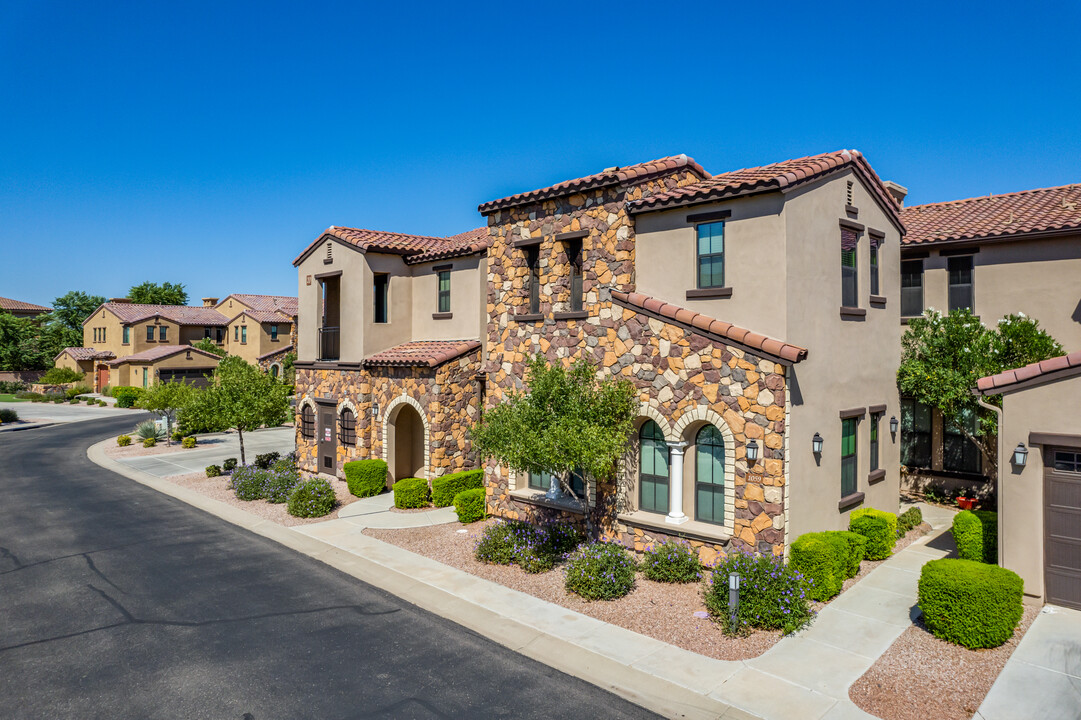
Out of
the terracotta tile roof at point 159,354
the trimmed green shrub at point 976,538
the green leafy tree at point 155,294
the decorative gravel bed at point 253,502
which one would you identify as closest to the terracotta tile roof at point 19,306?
the green leafy tree at point 155,294

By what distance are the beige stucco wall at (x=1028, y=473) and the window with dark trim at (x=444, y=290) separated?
15214 mm

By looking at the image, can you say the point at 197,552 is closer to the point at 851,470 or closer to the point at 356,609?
the point at 356,609

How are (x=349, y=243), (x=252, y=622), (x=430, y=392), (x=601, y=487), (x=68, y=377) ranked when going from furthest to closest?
(x=68, y=377) → (x=349, y=243) → (x=430, y=392) → (x=601, y=487) → (x=252, y=622)

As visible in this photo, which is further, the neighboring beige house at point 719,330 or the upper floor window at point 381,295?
the upper floor window at point 381,295

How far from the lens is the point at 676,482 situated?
1265 centimetres

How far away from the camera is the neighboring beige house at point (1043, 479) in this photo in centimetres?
1027

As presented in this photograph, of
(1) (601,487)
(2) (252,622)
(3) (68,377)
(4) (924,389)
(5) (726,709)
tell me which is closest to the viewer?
(5) (726,709)

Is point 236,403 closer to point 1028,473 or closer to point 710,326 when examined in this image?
point 710,326

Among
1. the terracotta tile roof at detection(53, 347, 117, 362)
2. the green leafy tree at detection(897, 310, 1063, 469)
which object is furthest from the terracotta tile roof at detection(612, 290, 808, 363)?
the terracotta tile roof at detection(53, 347, 117, 362)

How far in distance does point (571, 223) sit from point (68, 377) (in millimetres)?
62360

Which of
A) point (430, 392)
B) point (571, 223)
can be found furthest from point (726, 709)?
point (430, 392)

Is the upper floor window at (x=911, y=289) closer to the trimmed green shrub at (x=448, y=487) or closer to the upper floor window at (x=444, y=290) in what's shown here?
the trimmed green shrub at (x=448, y=487)

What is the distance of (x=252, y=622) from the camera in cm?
1062

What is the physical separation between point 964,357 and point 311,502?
16.9m
